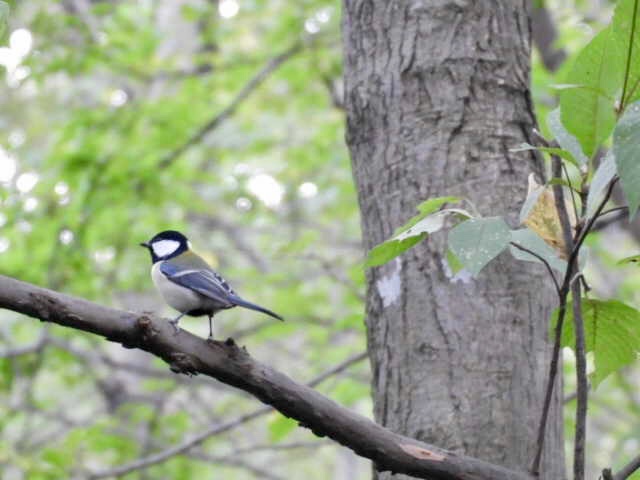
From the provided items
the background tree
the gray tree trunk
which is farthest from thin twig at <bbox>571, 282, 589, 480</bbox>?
the background tree

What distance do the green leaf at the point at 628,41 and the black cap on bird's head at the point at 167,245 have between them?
6.49ft

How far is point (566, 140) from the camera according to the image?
4.50 ft

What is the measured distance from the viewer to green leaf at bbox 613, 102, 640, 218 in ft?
3.40

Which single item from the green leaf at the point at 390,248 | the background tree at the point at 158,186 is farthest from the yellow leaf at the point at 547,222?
the background tree at the point at 158,186

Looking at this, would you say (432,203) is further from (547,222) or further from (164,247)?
(164,247)

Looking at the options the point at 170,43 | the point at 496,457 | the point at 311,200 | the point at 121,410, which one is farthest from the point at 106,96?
the point at 496,457

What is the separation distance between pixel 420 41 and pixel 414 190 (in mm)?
386

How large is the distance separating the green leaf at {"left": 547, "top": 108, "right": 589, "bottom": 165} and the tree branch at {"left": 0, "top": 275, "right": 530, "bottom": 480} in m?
0.56

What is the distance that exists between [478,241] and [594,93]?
289 millimetres

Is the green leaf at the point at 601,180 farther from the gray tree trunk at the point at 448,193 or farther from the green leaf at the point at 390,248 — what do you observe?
the gray tree trunk at the point at 448,193

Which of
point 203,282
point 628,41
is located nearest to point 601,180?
point 628,41

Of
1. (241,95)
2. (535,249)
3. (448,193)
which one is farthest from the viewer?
(241,95)

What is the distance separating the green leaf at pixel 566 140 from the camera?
134 cm

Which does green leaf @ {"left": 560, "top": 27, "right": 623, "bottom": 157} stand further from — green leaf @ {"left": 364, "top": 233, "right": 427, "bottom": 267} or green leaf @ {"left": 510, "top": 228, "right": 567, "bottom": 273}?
green leaf @ {"left": 364, "top": 233, "right": 427, "bottom": 267}
